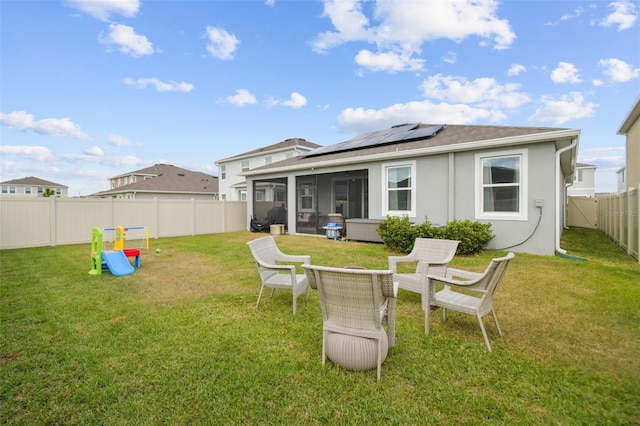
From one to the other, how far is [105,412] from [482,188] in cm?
938

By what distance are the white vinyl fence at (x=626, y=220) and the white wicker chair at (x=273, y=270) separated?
823 cm

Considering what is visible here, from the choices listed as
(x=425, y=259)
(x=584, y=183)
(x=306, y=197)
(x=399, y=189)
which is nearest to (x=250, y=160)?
(x=306, y=197)

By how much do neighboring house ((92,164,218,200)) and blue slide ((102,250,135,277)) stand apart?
21567mm

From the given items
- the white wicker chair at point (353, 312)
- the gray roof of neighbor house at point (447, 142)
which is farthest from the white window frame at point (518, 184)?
the white wicker chair at point (353, 312)

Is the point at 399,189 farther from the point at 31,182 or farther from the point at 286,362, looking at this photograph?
the point at 31,182

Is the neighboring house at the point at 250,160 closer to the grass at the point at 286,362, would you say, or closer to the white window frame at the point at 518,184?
the white window frame at the point at 518,184

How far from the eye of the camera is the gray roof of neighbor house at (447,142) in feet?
24.8

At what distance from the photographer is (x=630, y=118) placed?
12664mm

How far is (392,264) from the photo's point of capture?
4324 millimetres

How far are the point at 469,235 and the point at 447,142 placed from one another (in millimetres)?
3197

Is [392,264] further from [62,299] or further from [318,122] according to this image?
[318,122]

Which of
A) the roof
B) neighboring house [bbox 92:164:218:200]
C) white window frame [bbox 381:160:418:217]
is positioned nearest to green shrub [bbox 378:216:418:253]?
white window frame [bbox 381:160:418:217]

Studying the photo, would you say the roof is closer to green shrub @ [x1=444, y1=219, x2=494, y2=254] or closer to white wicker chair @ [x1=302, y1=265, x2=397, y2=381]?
green shrub @ [x1=444, y1=219, x2=494, y2=254]

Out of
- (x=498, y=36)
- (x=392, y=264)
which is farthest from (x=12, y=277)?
(x=498, y=36)
